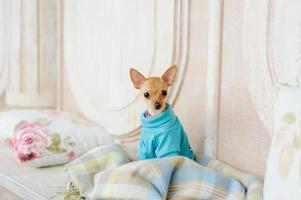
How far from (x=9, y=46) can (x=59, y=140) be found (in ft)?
2.53

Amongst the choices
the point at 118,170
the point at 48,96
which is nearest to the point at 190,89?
the point at 118,170

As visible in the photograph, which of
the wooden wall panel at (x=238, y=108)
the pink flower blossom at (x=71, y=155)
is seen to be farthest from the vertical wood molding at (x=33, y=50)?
the wooden wall panel at (x=238, y=108)

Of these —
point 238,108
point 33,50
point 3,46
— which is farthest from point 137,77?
point 3,46

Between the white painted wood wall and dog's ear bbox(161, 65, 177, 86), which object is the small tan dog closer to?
dog's ear bbox(161, 65, 177, 86)

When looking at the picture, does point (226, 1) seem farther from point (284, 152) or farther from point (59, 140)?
point (59, 140)

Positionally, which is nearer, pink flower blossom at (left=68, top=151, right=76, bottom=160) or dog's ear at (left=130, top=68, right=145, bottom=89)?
dog's ear at (left=130, top=68, right=145, bottom=89)

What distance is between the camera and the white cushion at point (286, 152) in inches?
34.8

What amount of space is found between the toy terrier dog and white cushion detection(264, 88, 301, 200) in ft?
1.04

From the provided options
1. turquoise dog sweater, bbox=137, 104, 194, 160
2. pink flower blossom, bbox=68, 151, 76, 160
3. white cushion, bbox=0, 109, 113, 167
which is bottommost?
pink flower blossom, bbox=68, 151, 76, 160

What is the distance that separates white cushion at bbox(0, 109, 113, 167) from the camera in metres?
1.51

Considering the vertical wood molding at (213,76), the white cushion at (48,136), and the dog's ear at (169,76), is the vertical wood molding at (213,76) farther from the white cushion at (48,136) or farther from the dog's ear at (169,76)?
the white cushion at (48,136)

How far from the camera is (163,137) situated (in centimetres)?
121

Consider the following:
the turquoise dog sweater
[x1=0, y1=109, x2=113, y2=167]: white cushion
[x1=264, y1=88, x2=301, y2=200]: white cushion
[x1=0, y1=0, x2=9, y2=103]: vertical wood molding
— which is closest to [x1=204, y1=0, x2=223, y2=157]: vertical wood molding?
the turquoise dog sweater

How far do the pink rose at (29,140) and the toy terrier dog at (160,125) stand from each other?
45 centimetres
